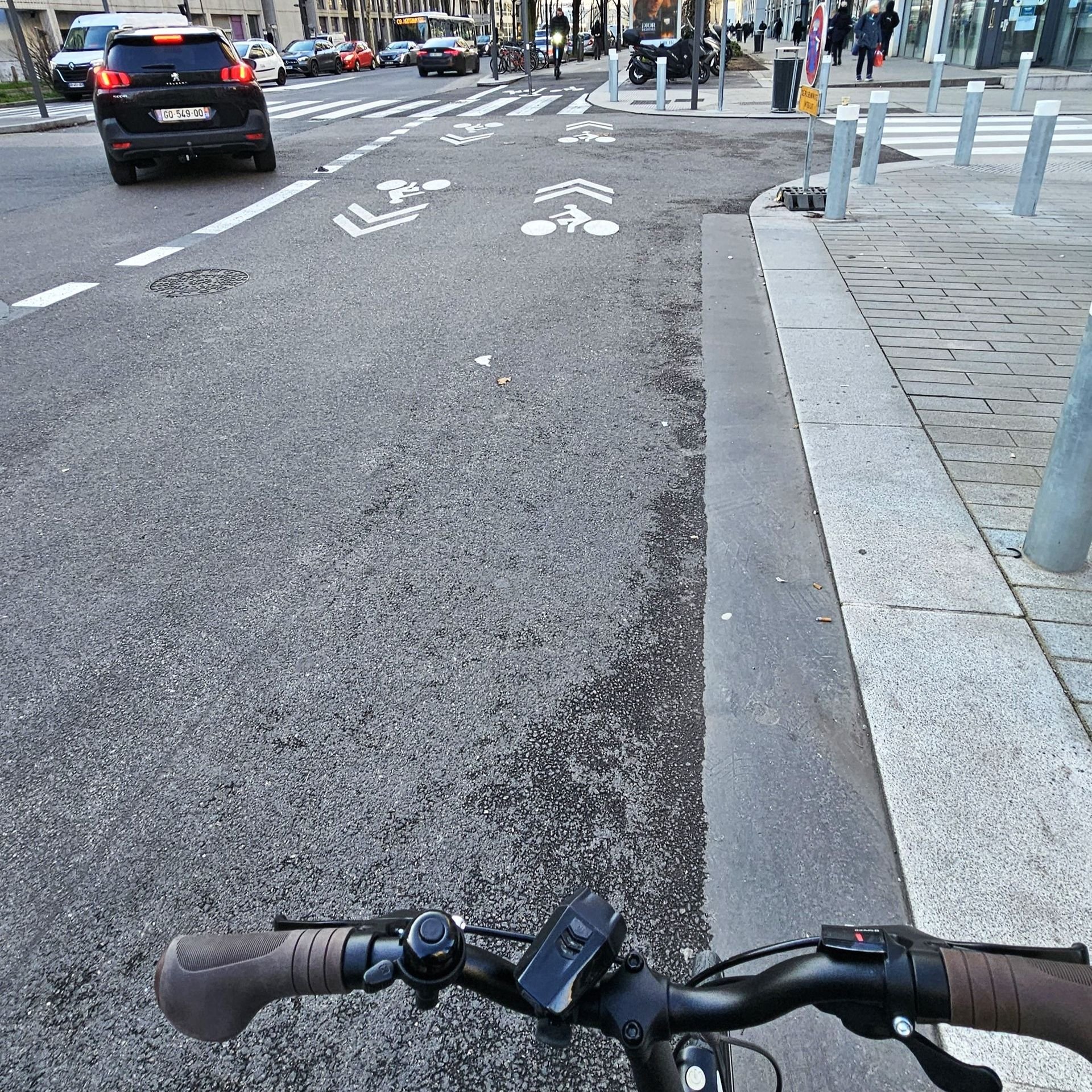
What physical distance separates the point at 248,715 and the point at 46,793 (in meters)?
0.59

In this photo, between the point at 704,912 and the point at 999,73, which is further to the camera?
the point at 999,73

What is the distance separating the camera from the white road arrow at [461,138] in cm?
1552

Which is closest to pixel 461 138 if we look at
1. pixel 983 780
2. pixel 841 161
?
pixel 841 161

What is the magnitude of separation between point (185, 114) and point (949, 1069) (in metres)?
12.7

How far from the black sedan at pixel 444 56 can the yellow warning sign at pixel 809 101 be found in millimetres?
31039

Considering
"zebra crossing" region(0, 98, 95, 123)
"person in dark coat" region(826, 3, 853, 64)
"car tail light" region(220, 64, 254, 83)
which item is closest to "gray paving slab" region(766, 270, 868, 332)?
"car tail light" region(220, 64, 254, 83)

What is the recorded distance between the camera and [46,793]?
2.50m

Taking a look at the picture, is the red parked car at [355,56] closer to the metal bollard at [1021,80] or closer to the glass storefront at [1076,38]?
the glass storefront at [1076,38]

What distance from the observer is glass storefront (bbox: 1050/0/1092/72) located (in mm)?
21220

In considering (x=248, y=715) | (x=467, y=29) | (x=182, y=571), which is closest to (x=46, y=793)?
(x=248, y=715)

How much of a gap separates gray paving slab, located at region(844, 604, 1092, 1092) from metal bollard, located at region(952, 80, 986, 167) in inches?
411

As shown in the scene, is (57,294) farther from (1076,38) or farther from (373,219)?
(1076,38)

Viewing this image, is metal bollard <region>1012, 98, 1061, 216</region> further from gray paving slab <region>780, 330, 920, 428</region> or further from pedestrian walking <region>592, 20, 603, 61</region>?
pedestrian walking <region>592, 20, 603, 61</region>

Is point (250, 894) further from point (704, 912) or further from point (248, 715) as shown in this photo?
point (704, 912)
